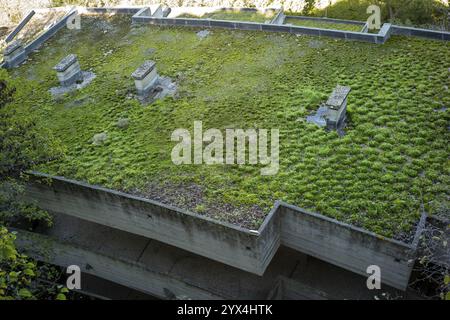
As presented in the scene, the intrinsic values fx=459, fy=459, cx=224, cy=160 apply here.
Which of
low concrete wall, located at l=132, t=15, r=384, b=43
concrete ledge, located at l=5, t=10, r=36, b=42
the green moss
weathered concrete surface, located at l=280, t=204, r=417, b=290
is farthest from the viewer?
concrete ledge, located at l=5, t=10, r=36, b=42

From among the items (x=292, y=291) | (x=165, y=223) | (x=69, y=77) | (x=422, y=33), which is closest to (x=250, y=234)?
(x=165, y=223)

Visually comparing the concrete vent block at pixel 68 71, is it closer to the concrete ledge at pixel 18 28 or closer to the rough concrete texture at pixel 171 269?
the rough concrete texture at pixel 171 269

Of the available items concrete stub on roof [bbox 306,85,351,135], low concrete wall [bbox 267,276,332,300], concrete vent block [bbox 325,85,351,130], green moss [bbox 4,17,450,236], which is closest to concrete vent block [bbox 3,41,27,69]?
green moss [bbox 4,17,450,236]

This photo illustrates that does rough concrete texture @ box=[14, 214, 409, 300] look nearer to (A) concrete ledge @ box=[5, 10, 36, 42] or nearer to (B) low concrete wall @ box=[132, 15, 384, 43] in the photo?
(B) low concrete wall @ box=[132, 15, 384, 43]

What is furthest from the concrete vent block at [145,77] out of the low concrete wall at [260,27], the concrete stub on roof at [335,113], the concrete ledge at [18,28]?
the concrete ledge at [18,28]

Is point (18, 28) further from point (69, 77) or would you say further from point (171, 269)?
point (171, 269)
